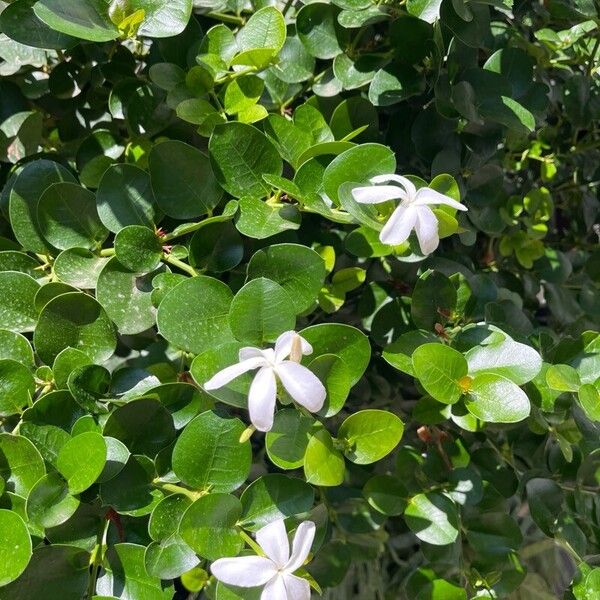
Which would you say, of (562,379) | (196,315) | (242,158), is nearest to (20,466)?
(196,315)

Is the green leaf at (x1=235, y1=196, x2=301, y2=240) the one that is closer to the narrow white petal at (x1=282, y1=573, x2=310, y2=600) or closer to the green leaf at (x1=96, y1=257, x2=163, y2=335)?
the green leaf at (x1=96, y1=257, x2=163, y2=335)

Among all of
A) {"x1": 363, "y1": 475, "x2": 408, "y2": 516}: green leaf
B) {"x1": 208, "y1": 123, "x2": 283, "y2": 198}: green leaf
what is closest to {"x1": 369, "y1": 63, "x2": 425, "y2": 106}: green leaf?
{"x1": 208, "y1": 123, "x2": 283, "y2": 198}: green leaf

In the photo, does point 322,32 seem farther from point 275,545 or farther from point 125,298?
point 275,545

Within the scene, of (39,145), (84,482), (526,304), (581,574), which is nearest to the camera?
(84,482)

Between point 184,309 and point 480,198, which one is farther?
point 480,198

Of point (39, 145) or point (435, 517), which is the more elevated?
point (39, 145)

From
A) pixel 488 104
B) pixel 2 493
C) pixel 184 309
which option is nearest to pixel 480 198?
pixel 488 104

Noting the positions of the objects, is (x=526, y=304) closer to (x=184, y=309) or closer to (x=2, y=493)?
(x=184, y=309)
